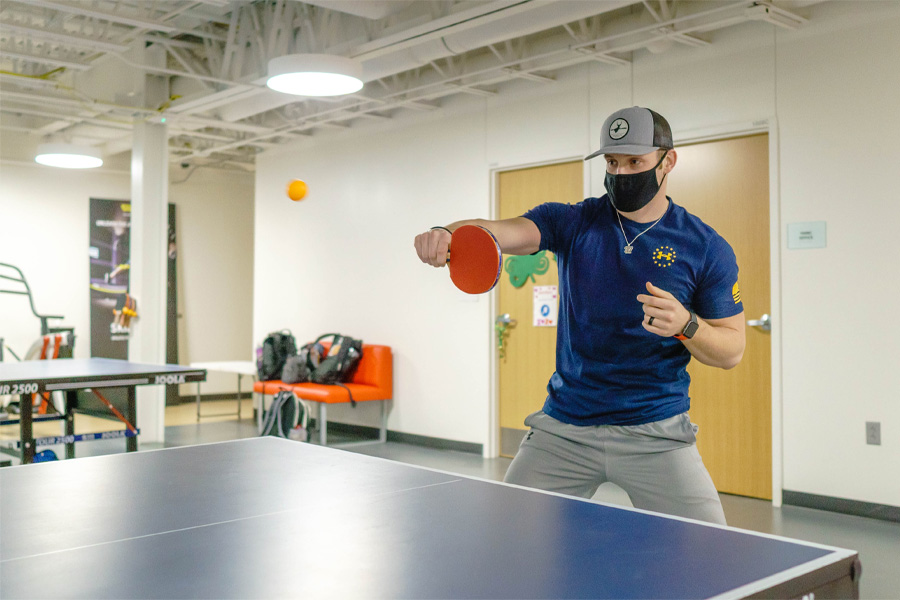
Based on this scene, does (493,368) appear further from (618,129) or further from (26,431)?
(618,129)

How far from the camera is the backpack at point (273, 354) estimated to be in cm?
773

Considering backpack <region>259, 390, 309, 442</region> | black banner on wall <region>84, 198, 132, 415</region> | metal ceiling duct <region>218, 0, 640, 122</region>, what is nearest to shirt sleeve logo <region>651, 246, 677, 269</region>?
metal ceiling duct <region>218, 0, 640, 122</region>

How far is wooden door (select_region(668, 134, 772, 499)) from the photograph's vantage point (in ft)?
16.8

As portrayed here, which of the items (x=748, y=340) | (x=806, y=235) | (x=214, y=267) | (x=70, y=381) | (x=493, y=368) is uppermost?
(x=214, y=267)

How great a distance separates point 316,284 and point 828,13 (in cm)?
533

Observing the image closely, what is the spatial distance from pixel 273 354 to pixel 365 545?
21.4ft

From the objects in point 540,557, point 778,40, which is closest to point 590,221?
point 540,557

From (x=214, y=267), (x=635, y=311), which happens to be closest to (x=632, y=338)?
(x=635, y=311)

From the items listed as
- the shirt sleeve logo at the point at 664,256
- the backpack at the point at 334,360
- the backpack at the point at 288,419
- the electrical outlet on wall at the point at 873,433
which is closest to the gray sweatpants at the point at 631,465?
the shirt sleeve logo at the point at 664,256

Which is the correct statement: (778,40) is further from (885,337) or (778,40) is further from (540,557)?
(540,557)

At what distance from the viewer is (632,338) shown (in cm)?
224

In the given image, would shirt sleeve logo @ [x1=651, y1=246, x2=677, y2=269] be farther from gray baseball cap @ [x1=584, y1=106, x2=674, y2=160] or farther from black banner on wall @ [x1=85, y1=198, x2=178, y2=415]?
black banner on wall @ [x1=85, y1=198, x2=178, y2=415]

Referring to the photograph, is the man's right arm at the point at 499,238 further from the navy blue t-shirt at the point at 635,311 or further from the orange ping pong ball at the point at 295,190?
the orange ping pong ball at the point at 295,190

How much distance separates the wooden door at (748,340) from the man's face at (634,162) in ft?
10.3
